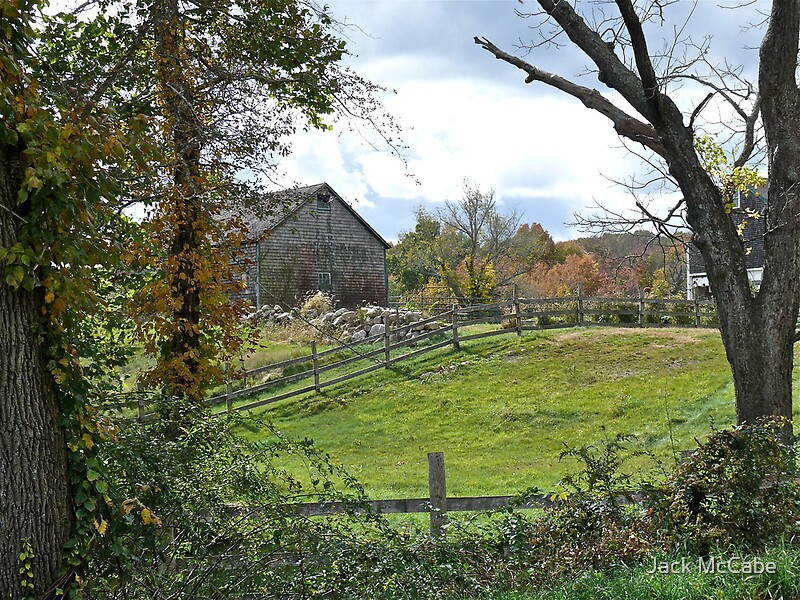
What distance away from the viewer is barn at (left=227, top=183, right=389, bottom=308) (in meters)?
32.6

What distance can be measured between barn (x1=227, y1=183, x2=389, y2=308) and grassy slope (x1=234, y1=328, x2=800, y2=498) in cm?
1307

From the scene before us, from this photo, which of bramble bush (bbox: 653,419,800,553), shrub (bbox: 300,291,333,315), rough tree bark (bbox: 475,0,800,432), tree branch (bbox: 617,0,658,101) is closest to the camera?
bramble bush (bbox: 653,419,800,553)

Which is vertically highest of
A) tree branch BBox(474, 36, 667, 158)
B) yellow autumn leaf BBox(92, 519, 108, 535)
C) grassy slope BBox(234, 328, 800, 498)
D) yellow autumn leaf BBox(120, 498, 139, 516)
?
tree branch BBox(474, 36, 667, 158)

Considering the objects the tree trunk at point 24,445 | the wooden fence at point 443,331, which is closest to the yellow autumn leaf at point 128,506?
the tree trunk at point 24,445

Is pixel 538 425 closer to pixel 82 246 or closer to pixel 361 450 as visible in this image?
pixel 361 450

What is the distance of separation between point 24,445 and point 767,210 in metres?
7.02

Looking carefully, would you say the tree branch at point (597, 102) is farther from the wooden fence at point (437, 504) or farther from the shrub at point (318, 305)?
the shrub at point (318, 305)

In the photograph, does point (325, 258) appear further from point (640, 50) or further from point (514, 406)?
point (640, 50)

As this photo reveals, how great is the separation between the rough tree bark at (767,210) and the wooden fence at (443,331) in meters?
12.7

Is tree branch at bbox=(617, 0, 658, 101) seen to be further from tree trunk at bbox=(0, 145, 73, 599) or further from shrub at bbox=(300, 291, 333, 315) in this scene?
Answer: shrub at bbox=(300, 291, 333, 315)

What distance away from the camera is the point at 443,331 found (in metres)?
22.2

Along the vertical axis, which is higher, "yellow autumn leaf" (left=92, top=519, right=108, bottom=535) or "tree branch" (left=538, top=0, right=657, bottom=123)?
"tree branch" (left=538, top=0, right=657, bottom=123)

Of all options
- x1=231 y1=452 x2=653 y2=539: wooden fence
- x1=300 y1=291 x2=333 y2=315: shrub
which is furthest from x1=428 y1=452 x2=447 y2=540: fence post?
x1=300 y1=291 x2=333 y2=315: shrub

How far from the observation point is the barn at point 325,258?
Answer: 107 ft
